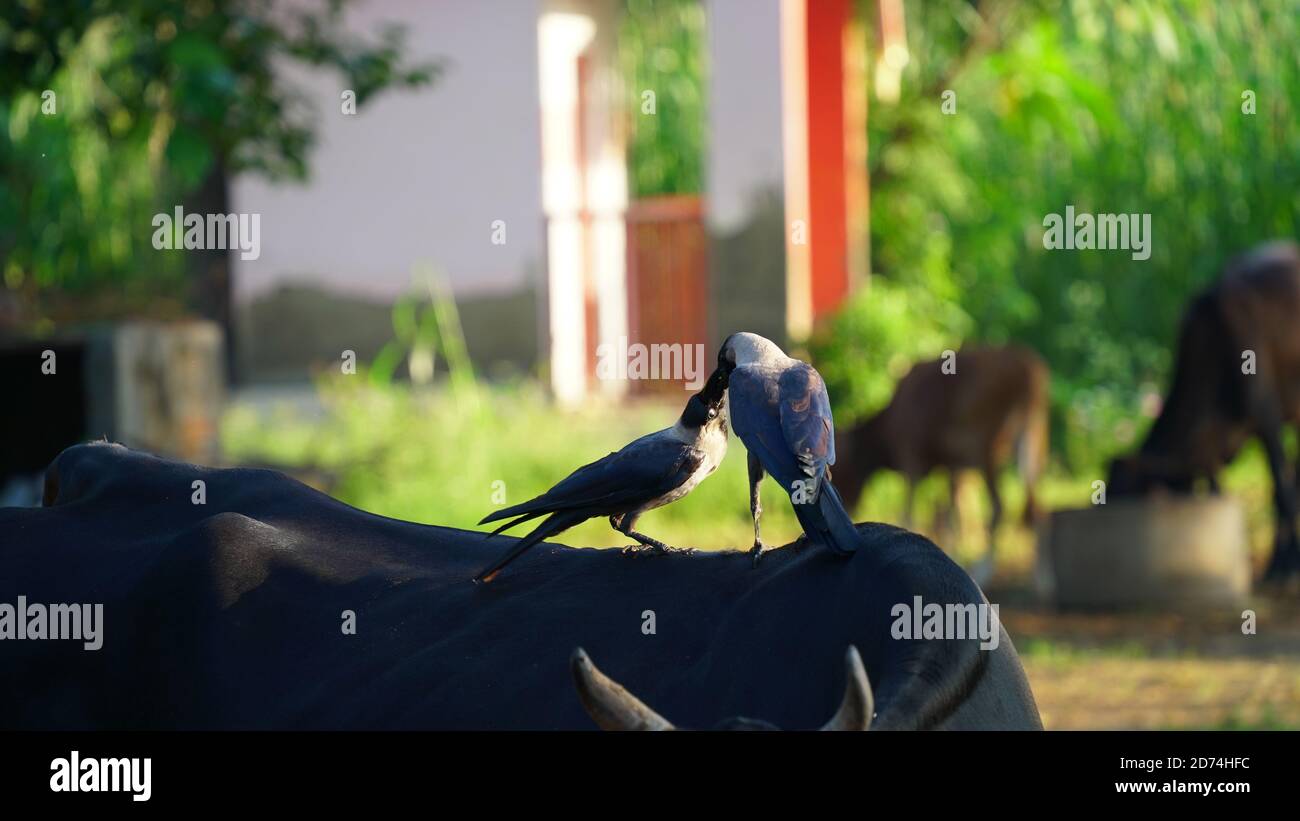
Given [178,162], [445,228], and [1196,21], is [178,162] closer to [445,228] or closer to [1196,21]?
[445,228]

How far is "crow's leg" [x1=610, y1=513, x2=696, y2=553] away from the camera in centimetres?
254

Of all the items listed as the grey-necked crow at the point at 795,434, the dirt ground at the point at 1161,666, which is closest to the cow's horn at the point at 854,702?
the grey-necked crow at the point at 795,434

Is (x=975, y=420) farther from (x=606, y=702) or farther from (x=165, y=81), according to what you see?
(x=606, y=702)

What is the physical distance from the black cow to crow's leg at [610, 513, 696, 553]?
0.8 inches

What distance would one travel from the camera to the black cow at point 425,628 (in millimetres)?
2260

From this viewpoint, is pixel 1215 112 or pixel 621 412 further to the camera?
pixel 1215 112

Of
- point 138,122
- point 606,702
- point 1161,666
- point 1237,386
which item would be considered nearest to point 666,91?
point 1237,386

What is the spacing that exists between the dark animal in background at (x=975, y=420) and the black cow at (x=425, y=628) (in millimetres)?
6979

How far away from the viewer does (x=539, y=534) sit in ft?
8.25

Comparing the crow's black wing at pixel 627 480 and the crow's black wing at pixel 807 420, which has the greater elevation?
the crow's black wing at pixel 807 420

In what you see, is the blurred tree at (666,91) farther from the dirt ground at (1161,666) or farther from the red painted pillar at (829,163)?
the dirt ground at (1161,666)

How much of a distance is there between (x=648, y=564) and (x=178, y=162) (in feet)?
10.1

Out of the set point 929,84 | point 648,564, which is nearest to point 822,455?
point 648,564
